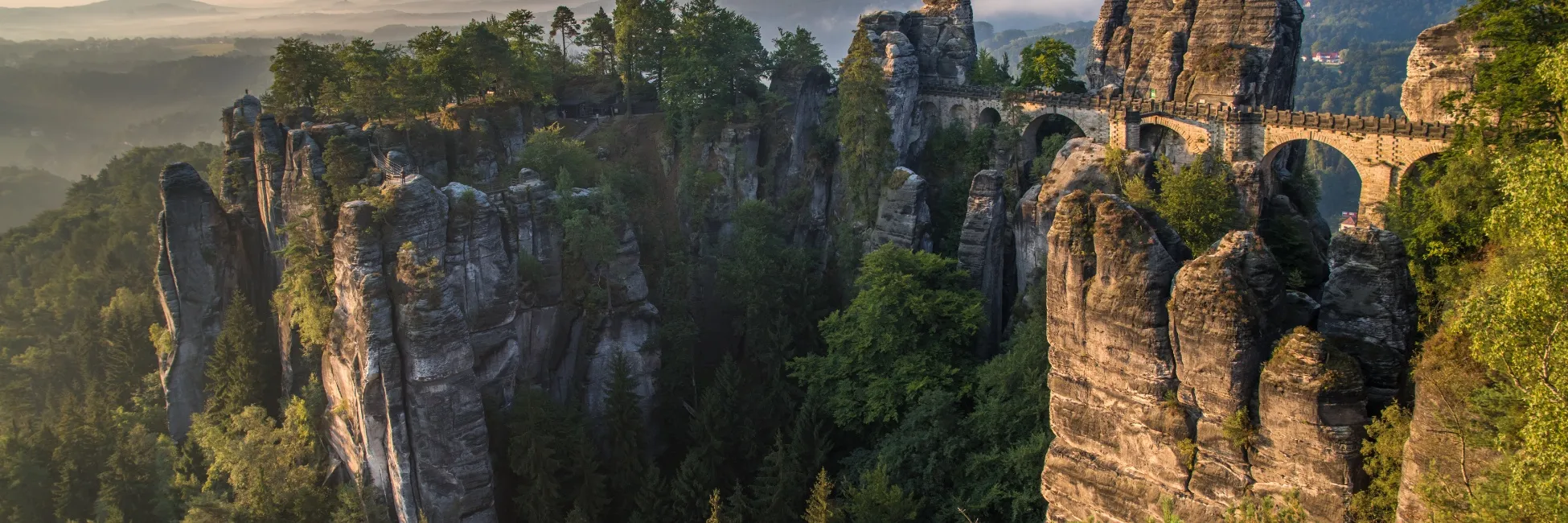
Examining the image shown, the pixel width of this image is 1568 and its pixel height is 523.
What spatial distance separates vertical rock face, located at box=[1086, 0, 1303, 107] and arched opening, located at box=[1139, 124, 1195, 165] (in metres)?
1.57

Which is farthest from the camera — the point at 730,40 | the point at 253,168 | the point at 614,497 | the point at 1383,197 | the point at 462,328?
the point at 730,40

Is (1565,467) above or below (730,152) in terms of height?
below

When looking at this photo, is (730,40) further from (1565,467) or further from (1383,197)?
(1565,467)

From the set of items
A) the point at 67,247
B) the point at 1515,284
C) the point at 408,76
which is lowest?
the point at 67,247

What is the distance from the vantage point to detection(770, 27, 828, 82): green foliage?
175 ft

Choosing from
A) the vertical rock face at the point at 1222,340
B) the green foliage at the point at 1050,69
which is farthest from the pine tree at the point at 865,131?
the vertical rock face at the point at 1222,340

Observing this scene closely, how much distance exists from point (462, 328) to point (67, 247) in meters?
48.4

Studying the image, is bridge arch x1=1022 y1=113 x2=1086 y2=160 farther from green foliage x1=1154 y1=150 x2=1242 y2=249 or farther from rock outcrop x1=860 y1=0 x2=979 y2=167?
green foliage x1=1154 y1=150 x2=1242 y2=249

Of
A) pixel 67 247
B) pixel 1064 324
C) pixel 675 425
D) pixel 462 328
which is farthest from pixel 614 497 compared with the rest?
pixel 67 247

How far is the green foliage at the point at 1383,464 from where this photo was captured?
17.4 m

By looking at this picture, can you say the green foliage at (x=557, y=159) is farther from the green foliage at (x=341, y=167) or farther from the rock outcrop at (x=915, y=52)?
the rock outcrop at (x=915, y=52)

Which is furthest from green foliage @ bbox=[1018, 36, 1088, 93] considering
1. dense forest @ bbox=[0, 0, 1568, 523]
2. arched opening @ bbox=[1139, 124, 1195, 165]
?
arched opening @ bbox=[1139, 124, 1195, 165]

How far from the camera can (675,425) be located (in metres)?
38.6

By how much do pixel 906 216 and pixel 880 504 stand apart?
1632 cm
